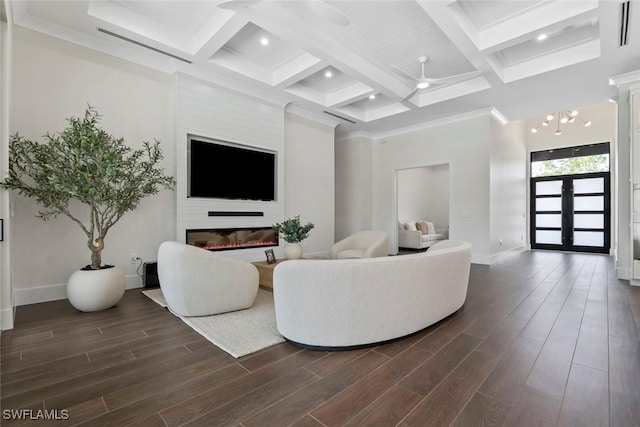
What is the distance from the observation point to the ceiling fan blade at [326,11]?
242cm

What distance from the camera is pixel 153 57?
4098 mm

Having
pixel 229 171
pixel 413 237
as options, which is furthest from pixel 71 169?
pixel 413 237

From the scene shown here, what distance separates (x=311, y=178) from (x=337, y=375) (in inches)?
190

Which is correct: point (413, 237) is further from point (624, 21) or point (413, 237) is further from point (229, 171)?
point (624, 21)

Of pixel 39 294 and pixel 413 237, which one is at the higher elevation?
pixel 413 237

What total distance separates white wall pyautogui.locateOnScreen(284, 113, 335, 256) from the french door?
6.34 metres

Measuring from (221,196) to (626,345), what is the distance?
4951 mm

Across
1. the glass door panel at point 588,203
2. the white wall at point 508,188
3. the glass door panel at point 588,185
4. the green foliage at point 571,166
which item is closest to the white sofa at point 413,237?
the white wall at point 508,188

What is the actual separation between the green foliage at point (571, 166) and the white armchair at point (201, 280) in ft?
29.8

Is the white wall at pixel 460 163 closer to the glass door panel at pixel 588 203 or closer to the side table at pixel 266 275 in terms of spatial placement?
the glass door panel at pixel 588 203

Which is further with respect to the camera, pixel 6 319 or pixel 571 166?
pixel 571 166

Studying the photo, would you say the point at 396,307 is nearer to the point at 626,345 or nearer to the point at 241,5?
the point at 626,345

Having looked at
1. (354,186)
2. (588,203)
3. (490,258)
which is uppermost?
(354,186)

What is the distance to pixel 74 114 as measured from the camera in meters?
3.56
